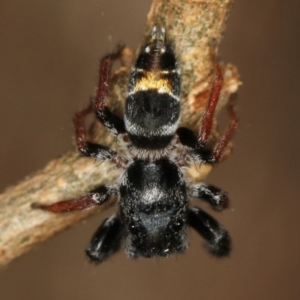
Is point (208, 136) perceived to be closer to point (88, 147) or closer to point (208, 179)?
point (88, 147)

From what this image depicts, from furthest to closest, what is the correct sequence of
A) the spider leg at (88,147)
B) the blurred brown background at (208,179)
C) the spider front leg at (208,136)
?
the blurred brown background at (208,179), the spider leg at (88,147), the spider front leg at (208,136)

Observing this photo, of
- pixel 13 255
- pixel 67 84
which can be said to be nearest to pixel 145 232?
pixel 13 255

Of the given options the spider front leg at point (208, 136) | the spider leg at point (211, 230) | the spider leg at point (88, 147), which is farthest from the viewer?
the spider leg at point (211, 230)

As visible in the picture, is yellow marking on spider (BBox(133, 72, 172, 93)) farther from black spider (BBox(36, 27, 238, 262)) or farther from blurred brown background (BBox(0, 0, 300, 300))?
blurred brown background (BBox(0, 0, 300, 300))

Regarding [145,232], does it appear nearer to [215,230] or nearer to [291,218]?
[215,230]

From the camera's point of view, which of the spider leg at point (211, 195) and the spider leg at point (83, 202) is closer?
the spider leg at point (83, 202)

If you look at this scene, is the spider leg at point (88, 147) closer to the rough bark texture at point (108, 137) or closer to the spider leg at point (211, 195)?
the rough bark texture at point (108, 137)

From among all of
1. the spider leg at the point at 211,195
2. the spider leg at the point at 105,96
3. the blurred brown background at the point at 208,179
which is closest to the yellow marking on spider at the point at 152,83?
the spider leg at the point at 105,96

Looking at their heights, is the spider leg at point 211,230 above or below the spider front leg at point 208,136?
below

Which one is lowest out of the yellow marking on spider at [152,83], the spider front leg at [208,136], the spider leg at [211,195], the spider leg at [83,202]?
the spider leg at [83,202]
